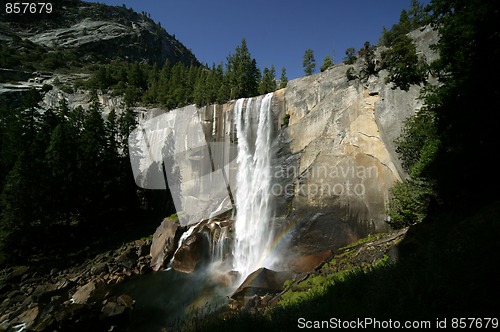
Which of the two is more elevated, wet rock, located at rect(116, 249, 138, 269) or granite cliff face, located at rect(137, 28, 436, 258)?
granite cliff face, located at rect(137, 28, 436, 258)

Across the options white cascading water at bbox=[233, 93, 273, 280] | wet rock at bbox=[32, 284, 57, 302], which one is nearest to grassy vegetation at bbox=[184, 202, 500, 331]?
white cascading water at bbox=[233, 93, 273, 280]

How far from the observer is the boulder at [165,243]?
2557cm

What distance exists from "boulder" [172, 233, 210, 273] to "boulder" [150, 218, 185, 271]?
4.65 ft

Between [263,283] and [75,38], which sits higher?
[75,38]

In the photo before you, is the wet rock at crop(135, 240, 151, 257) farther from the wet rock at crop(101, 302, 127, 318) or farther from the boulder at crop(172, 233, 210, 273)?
the wet rock at crop(101, 302, 127, 318)

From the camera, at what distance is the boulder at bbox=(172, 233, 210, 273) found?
78.8 feet

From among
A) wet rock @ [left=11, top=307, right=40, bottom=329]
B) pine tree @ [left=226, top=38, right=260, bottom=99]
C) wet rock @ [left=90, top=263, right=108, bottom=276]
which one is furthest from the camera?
pine tree @ [left=226, top=38, right=260, bottom=99]

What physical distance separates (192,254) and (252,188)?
864 centimetres

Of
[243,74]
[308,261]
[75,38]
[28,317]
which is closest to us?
[28,317]

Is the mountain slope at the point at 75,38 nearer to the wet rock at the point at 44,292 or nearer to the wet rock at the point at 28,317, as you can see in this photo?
the wet rock at the point at 44,292

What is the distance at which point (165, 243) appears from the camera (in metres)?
26.5

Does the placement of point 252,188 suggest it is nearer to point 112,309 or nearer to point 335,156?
point 335,156

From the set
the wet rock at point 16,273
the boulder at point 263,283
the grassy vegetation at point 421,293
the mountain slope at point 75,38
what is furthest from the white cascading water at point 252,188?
the mountain slope at point 75,38
